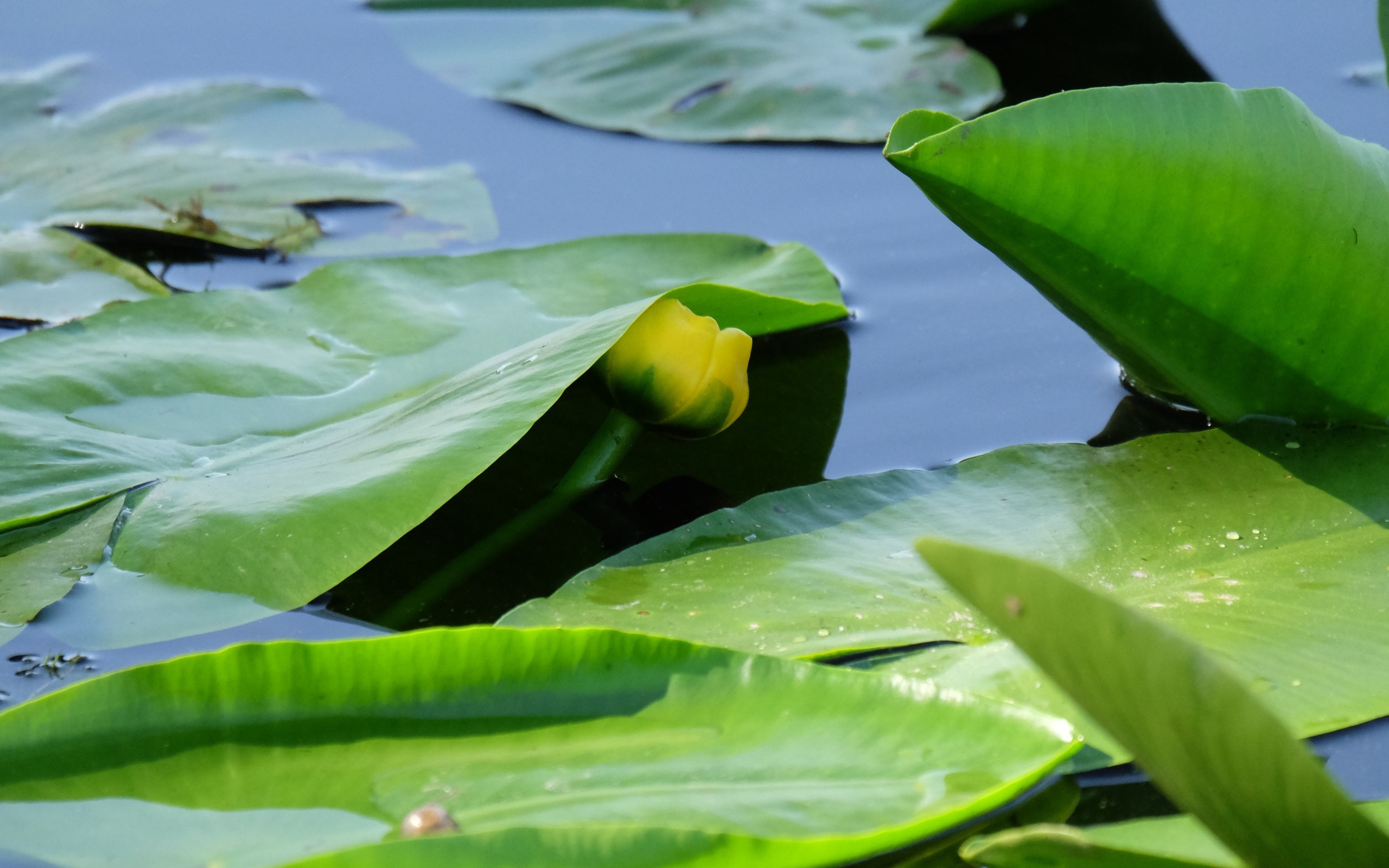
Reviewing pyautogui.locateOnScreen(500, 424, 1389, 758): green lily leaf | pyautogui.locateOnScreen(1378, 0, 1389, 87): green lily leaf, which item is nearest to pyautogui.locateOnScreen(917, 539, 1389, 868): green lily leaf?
pyautogui.locateOnScreen(500, 424, 1389, 758): green lily leaf

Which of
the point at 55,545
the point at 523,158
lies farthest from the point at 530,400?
the point at 523,158

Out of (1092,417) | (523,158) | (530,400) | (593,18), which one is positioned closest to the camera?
(530,400)

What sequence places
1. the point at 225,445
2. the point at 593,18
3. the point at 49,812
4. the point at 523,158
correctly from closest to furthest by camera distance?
1. the point at 49,812
2. the point at 225,445
3. the point at 523,158
4. the point at 593,18

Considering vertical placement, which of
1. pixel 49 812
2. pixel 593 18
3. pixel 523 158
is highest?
pixel 593 18

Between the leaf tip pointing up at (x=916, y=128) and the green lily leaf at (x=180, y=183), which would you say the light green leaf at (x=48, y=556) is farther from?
the leaf tip pointing up at (x=916, y=128)

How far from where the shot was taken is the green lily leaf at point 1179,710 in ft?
1.31

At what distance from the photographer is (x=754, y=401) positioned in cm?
98

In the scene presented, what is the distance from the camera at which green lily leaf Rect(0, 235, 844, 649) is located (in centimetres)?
70

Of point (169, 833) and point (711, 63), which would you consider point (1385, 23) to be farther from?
point (169, 833)

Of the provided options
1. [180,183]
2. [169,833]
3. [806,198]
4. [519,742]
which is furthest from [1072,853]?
[180,183]

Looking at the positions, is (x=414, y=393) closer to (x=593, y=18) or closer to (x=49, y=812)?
(x=49, y=812)

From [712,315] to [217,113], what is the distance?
2.83 ft

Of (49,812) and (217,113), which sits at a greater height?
(217,113)

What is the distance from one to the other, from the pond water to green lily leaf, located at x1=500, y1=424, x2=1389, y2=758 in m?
0.06
